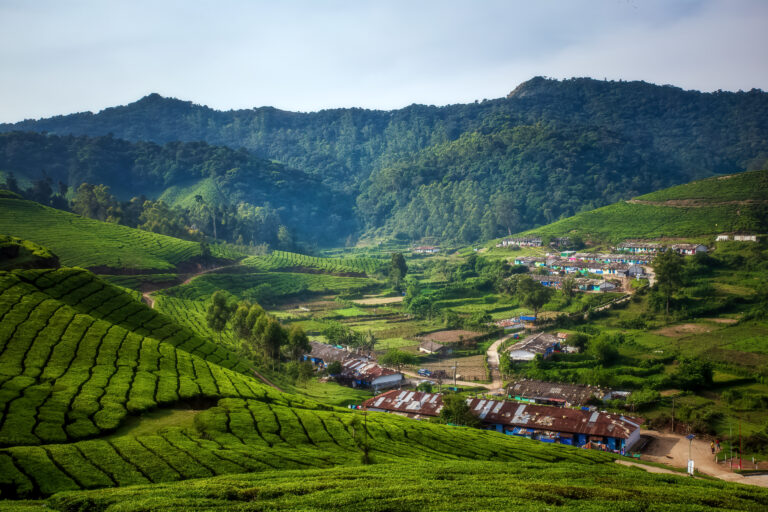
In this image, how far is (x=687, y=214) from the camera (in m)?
103

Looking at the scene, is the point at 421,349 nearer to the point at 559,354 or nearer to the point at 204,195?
the point at 559,354

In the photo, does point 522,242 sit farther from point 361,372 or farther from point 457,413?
point 457,413

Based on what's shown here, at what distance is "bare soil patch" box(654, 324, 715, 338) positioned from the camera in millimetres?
59219

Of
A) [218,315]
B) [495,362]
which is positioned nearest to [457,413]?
[495,362]

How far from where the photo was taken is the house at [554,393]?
1767 inches

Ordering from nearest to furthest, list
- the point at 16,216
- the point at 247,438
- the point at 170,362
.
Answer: the point at 247,438 < the point at 170,362 < the point at 16,216

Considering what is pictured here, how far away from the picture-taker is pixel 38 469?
17484 millimetres

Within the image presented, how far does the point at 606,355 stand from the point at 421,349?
20848mm

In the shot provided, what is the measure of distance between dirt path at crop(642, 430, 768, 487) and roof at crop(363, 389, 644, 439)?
5.67ft

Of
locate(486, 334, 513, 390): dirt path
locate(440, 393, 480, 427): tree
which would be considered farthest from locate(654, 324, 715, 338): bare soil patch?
locate(440, 393, 480, 427): tree

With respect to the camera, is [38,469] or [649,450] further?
A: [649,450]

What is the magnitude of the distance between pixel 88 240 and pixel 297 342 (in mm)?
46763

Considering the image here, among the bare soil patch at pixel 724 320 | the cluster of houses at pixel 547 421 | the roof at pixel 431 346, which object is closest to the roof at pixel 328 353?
the roof at pixel 431 346

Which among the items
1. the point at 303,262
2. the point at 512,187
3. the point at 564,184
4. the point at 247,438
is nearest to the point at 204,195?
the point at 303,262
